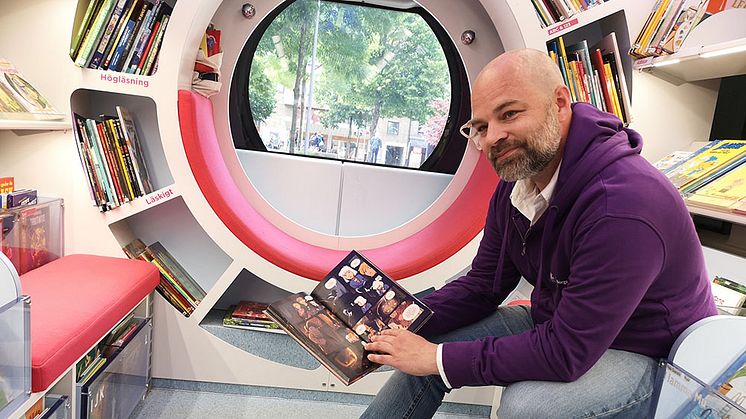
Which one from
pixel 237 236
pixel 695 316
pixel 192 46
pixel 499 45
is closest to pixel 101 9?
pixel 192 46

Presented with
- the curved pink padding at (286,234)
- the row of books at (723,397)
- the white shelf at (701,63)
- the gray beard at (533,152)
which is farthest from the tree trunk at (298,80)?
the row of books at (723,397)

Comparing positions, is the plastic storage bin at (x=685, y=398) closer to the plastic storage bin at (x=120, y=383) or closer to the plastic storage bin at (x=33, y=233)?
the plastic storage bin at (x=120, y=383)

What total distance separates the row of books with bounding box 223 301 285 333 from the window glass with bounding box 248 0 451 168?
0.87 metres

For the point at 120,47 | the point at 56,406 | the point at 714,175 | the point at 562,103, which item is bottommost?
the point at 56,406

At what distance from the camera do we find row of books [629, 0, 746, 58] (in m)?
1.92

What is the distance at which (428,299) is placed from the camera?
5.16ft

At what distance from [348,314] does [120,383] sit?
103 cm

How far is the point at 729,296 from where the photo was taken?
1.59m

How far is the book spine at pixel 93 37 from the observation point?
1.96 metres

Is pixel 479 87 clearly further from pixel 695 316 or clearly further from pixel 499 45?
pixel 499 45

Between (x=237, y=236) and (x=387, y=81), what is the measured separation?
1.19m

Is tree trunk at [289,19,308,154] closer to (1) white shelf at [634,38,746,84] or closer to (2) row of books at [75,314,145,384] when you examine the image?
(2) row of books at [75,314,145,384]

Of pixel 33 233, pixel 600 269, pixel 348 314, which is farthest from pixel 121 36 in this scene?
pixel 600 269

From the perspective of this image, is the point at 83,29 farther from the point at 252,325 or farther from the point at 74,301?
the point at 252,325
